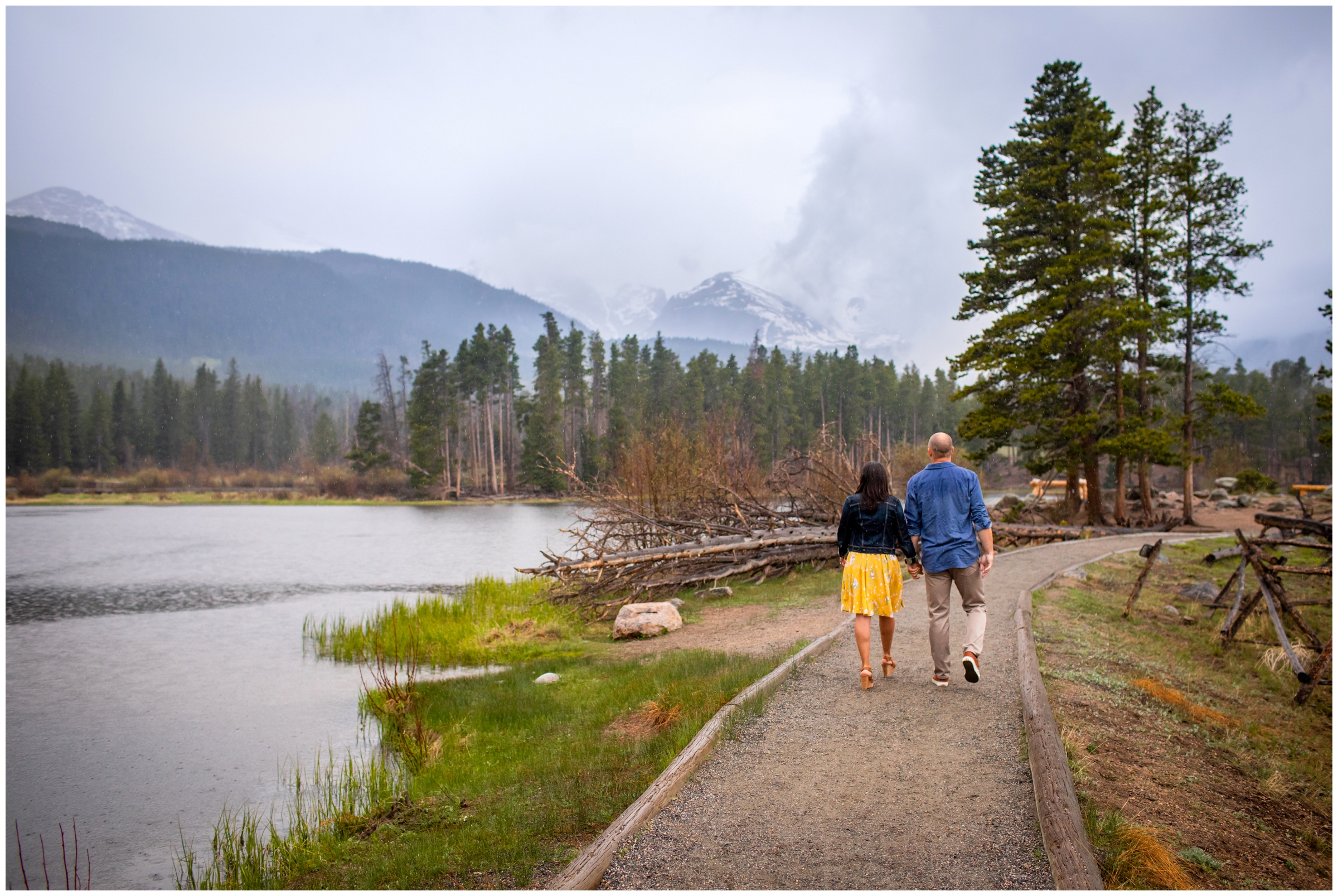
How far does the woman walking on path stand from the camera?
22.9ft

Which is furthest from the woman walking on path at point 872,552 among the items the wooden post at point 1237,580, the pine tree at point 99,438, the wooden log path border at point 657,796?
the pine tree at point 99,438

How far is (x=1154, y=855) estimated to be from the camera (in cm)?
455

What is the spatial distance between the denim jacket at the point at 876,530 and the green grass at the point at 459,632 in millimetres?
7890

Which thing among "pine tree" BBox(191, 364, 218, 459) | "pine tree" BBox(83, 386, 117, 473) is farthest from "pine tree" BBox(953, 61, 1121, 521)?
"pine tree" BBox(191, 364, 218, 459)

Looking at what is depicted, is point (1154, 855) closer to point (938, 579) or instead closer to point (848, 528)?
point (938, 579)

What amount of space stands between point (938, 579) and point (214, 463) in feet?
397

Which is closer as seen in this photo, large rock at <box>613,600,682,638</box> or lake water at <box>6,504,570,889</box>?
lake water at <box>6,504,570,889</box>

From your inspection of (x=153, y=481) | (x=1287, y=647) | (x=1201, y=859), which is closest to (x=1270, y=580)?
(x=1287, y=647)

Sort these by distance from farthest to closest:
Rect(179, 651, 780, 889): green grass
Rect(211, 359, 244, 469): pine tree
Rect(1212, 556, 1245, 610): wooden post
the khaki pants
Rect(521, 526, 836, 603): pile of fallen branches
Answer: Rect(211, 359, 244, 469): pine tree, Rect(521, 526, 836, 603): pile of fallen branches, Rect(1212, 556, 1245, 610): wooden post, the khaki pants, Rect(179, 651, 780, 889): green grass

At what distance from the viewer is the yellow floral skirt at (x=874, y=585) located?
22.9ft

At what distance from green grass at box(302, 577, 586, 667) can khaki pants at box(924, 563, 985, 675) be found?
314 inches

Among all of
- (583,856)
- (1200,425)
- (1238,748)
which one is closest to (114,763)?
(583,856)

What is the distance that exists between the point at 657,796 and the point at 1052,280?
25624 millimetres

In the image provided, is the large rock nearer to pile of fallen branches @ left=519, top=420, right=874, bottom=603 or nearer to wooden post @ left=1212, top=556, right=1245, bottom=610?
pile of fallen branches @ left=519, top=420, right=874, bottom=603
